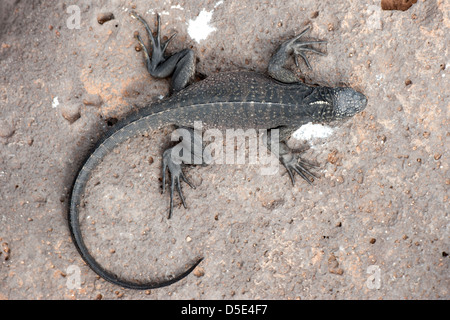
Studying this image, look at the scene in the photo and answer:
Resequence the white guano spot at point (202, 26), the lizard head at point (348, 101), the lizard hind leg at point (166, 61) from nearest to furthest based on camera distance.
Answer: the lizard head at point (348, 101) → the lizard hind leg at point (166, 61) → the white guano spot at point (202, 26)

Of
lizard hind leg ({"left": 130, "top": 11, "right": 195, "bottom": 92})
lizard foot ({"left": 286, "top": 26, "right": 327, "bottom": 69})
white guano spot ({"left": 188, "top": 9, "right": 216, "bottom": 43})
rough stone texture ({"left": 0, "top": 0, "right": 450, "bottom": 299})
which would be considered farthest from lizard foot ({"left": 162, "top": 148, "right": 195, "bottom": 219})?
lizard foot ({"left": 286, "top": 26, "right": 327, "bottom": 69})

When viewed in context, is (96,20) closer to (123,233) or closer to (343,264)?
(123,233)

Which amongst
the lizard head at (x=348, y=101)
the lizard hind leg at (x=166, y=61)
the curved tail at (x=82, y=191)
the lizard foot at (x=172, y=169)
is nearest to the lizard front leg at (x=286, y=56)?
the lizard head at (x=348, y=101)

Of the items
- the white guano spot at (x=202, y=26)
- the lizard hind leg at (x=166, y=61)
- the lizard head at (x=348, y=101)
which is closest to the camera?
the lizard head at (x=348, y=101)

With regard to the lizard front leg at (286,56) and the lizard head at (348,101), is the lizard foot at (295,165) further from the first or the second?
the lizard front leg at (286,56)

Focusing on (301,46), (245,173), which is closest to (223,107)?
(245,173)

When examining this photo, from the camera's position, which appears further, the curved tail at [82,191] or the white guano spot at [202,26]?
the white guano spot at [202,26]

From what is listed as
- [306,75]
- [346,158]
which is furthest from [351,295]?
[306,75]

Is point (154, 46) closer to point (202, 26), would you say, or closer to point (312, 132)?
point (202, 26)
